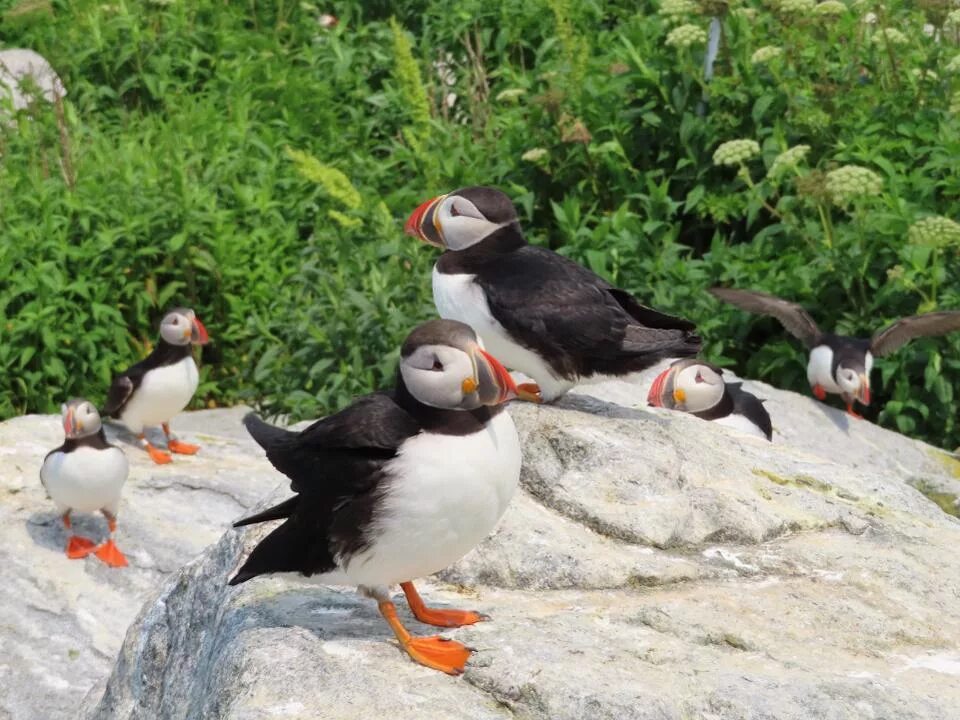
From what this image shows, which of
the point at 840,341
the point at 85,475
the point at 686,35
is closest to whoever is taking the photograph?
the point at 85,475

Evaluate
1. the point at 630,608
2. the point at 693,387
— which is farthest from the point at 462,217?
the point at 693,387

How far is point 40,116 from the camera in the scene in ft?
31.9

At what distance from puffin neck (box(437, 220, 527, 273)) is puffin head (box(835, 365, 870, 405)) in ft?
9.04

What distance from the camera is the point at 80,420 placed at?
623 cm

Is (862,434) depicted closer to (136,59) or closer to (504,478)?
(504,478)

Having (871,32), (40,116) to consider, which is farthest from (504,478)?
(40,116)

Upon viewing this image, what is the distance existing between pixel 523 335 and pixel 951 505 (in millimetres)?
2711

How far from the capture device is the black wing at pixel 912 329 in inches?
273

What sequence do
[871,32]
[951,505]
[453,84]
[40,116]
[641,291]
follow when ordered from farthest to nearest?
[453,84]
[40,116]
[871,32]
[641,291]
[951,505]

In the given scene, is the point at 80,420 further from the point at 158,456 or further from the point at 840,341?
the point at 840,341

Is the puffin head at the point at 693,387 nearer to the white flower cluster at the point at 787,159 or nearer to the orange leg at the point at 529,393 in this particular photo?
the orange leg at the point at 529,393

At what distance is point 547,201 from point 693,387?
104 inches

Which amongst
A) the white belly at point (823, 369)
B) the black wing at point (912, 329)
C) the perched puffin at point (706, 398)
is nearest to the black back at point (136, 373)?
the perched puffin at point (706, 398)

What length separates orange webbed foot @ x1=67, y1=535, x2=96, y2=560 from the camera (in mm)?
6020
